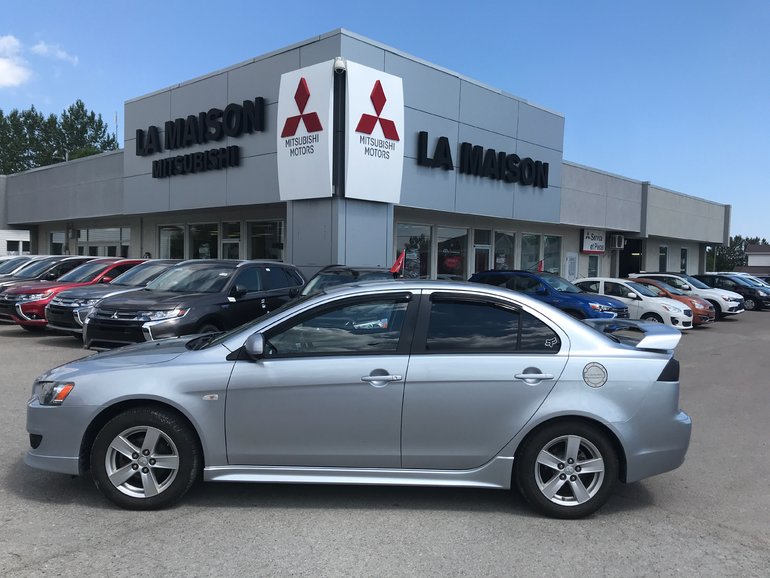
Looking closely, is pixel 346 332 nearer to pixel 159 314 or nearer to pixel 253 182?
pixel 159 314

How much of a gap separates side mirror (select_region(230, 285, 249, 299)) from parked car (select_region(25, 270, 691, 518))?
554cm

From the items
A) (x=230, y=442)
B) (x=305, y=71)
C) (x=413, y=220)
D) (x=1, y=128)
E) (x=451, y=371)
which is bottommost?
(x=230, y=442)

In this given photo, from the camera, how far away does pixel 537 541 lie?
3.75 metres

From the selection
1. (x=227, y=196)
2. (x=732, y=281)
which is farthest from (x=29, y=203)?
(x=732, y=281)

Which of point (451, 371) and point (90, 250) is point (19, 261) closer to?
point (90, 250)

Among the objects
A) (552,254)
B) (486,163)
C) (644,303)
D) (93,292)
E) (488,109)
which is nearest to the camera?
(93,292)

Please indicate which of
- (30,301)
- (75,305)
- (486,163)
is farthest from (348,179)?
(30,301)

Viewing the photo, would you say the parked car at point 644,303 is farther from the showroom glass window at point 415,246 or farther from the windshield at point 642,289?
the showroom glass window at point 415,246

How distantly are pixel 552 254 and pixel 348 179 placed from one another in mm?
15045

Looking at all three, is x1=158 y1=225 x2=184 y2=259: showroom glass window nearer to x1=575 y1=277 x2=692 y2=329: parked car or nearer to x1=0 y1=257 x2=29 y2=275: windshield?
x1=0 y1=257 x2=29 y2=275: windshield

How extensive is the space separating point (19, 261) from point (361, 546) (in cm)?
1783

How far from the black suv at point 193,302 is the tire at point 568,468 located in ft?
19.3

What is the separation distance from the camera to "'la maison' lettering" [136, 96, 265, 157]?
55.1ft

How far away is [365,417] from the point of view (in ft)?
13.1
